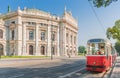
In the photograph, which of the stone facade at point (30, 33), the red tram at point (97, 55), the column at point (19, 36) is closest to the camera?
the red tram at point (97, 55)

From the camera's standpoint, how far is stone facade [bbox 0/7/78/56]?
2623 inches

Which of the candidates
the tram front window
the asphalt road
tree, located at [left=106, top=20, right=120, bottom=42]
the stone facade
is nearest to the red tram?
the tram front window

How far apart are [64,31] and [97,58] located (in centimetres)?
6026

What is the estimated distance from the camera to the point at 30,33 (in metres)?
69.9

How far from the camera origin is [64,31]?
258 feet

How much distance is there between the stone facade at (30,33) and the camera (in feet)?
219

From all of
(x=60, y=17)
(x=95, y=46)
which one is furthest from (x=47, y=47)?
(x=95, y=46)

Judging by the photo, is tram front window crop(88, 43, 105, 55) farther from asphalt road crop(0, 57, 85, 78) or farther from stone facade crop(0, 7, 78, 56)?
stone facade crop(0, 7, 78, 56)

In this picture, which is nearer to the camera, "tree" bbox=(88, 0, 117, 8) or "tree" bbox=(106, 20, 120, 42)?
"tree" bbox=(88, 0, 117, 8)

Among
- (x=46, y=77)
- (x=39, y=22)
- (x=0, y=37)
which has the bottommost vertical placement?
(x=46, y=77)

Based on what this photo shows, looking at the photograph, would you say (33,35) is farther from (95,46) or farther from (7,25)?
(95,46)

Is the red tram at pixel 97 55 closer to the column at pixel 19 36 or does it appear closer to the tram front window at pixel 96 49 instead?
the tram front window at pixel 96 49

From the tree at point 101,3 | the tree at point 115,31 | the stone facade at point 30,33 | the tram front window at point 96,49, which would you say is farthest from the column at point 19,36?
the tree at point 101,3

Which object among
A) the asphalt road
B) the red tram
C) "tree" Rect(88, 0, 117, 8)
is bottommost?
the asphalt road
